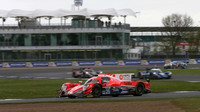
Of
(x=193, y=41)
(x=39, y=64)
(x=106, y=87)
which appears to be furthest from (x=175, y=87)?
(x=193, y=41)

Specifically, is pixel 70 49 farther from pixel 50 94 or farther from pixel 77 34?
pixel 50 94

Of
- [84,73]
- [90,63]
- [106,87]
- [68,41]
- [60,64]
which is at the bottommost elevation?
[84,73]

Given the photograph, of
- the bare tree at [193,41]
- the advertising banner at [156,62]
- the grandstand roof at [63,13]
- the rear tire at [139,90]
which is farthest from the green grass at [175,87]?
the bare tree at [193,41]

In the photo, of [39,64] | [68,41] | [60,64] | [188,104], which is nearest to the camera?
[188,104]

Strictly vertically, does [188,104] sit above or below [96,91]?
below

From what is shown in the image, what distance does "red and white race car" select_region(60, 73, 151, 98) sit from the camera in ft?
93.8

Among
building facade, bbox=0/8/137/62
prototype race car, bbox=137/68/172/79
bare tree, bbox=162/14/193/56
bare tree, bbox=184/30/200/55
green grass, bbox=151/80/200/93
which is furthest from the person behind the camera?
bare tree, bbox=162/14/193/56

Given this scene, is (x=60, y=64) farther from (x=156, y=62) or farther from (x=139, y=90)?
(x=139, y=90)

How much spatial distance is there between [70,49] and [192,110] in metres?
73.8

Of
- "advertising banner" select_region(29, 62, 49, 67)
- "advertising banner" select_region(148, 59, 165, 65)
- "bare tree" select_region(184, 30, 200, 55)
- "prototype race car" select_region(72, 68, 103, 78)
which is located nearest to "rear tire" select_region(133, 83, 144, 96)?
"prototype race car" select_region(72, 68, 103, 78)

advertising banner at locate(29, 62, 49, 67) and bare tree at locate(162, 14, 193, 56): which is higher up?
bare tree at locate(162, 14, 193, 56)

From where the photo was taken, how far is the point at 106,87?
28.9 m

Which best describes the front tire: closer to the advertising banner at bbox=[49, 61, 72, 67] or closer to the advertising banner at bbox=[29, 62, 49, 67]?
the advertising banner at bbox=[49, 61, 72, 67]

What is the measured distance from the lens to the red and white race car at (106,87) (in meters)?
28.6
